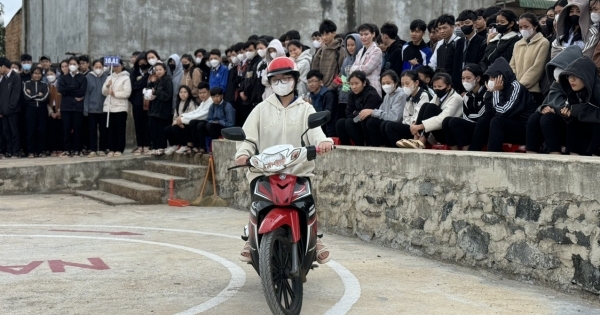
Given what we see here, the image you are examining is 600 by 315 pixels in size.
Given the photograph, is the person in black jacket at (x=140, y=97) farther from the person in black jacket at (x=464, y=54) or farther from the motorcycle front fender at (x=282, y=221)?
the motorcycle front fender at (x=282, y=221)

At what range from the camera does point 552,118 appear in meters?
8.44

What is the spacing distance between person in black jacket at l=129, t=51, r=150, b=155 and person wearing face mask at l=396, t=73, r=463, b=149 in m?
7.99

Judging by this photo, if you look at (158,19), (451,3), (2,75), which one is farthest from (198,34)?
(451,3)

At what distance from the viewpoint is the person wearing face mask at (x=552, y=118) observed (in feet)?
27.8

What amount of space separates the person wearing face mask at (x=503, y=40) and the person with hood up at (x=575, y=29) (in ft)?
2.90

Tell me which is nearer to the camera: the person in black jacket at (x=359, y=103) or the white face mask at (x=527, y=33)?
the white face mask at (x=527, y=33)

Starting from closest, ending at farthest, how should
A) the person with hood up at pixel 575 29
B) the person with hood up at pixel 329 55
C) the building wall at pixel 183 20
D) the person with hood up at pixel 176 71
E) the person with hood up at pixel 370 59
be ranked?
the person with hood up at pixel 575 29
the person with hood up at pixel 370 59
the person with hood up at pixel 329 55
the person with hood up at pixel 176 71
the building wall at pixel 183 20

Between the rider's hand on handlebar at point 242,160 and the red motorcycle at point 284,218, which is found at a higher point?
the rider's hand on handlebar at point 242,160

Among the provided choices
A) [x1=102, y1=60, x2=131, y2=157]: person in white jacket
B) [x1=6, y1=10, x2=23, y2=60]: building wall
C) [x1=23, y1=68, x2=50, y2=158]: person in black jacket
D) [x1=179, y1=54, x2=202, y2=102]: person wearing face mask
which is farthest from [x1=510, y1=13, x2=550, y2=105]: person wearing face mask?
[x1=6, y1=10, x2=23, y2=60]: building wall

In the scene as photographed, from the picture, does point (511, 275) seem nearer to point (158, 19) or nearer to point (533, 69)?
point (533, 69)

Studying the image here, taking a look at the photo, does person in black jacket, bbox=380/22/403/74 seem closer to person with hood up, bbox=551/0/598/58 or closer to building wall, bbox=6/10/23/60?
person with hood up, bbox=551/0/598/58

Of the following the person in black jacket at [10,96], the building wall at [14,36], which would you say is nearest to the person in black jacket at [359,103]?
the person in black jacket at [10,96]

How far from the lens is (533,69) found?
9859 mm

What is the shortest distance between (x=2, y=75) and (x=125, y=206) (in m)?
5.63
